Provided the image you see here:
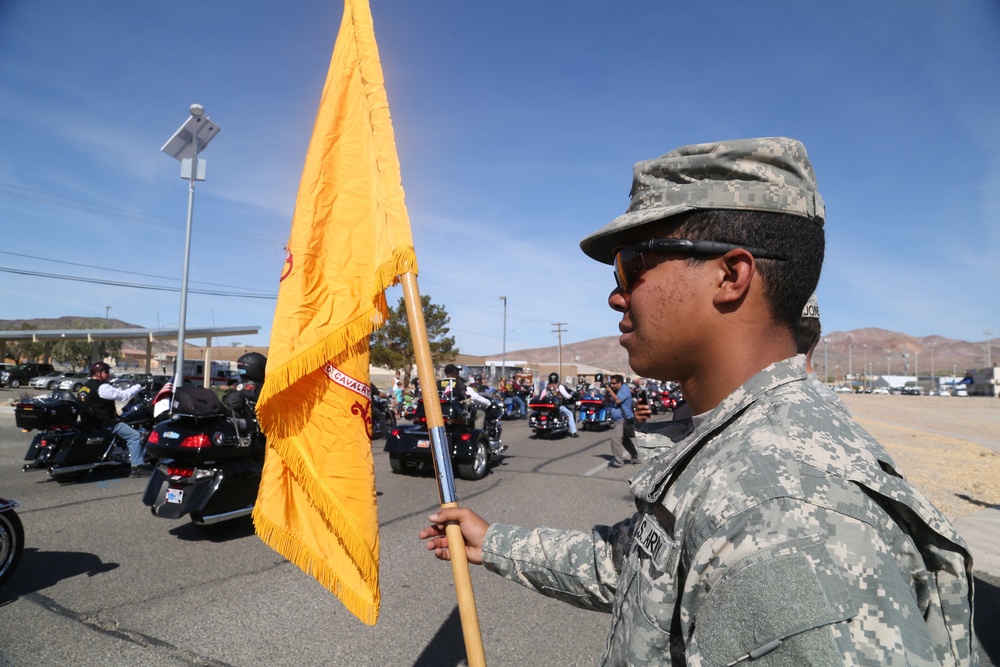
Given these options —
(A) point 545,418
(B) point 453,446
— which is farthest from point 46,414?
(A) point 545,418

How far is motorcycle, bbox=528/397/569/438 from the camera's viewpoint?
58.0 feet

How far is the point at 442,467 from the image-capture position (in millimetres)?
2146

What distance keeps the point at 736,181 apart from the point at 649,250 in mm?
234

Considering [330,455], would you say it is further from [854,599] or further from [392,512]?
[392,512]

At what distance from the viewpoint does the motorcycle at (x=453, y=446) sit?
1041 cm

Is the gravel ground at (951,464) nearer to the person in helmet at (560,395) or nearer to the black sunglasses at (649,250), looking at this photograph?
the black sunglasses at (649,250)

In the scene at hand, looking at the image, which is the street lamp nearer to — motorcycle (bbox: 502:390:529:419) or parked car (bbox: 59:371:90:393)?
motorcycle (bbox: 502:390:529:419)

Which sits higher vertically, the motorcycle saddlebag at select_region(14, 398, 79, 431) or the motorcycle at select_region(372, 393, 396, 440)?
the motorcycle saddlebag at select_region(14, 398, 79, 431)

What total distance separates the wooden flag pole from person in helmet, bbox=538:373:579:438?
16.1 metres

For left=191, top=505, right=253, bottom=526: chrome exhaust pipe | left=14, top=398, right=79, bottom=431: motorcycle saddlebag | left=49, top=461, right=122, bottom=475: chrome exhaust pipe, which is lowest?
left=49, top=461, right=122, bottom=475: chrome exhaust pipe

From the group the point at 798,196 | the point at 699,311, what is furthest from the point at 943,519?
the point at 798,196

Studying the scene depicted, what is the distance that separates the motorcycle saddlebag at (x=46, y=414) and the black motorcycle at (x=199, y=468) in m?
4.02

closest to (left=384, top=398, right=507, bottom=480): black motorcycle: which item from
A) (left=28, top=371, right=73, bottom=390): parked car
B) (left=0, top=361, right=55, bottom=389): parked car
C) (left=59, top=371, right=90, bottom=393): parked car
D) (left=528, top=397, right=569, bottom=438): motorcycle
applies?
(left=528, top=397, right=569, bottom=438): motorcycle

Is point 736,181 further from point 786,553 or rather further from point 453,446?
point 453,446
